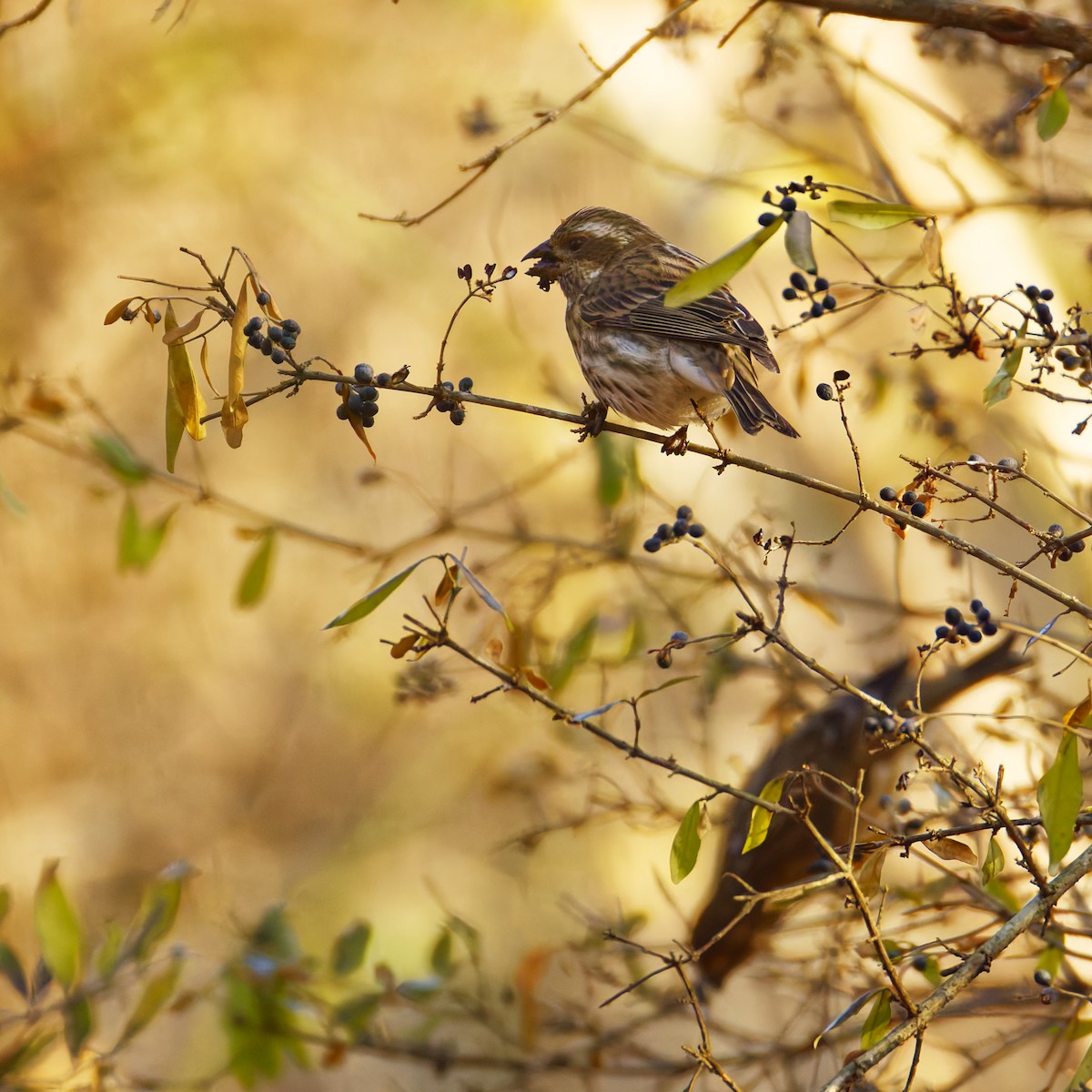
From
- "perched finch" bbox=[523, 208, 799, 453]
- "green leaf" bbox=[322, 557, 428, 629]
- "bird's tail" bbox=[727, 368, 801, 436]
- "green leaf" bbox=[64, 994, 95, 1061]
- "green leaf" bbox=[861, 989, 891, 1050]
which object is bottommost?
"green leaf" bbox=[64, 994, 95, 1061]

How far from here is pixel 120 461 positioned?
357 centimetres

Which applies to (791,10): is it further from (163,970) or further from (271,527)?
(163,970)

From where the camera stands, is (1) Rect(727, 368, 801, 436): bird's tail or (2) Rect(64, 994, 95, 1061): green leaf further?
(2) Rect(64, 994, 95, 1061): green leaf

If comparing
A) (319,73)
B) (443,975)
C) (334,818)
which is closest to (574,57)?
(319,73)

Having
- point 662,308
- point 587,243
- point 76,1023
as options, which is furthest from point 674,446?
point 76,1023

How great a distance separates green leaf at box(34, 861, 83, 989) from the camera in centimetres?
300

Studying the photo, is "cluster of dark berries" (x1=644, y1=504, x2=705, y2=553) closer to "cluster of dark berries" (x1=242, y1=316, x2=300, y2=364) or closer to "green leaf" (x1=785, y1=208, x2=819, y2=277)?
"green leaf" (x1=785, y1=208, x2=819, y2=277)

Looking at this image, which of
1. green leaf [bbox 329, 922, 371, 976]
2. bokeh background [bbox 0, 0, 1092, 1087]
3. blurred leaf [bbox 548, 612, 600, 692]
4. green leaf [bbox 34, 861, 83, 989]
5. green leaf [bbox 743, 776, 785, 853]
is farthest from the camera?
bokeh background [bbox 0, 0, 1092, 1087]

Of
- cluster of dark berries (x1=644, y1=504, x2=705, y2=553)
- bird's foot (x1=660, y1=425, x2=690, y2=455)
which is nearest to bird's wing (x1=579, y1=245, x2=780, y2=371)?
bird's foot (x1=660, y1=425, x2=690, y2=455)

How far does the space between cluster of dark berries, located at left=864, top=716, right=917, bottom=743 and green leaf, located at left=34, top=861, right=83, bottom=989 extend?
2004 mm

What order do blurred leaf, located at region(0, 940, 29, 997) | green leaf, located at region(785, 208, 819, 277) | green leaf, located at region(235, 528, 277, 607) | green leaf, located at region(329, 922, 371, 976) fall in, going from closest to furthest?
green leaf, located at region(785, 208, 819, 277) → blurred leaf, located at region(0, 940, 29, 997) → green leaf, located at region(329, 922, 371, 976) → green leaf, located at region(235, 528, 277, 607)

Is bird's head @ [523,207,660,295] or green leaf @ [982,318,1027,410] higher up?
bird's head @ [523,207,660,295]

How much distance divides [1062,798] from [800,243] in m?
0.81

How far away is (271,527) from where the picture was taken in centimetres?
366
